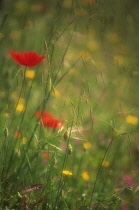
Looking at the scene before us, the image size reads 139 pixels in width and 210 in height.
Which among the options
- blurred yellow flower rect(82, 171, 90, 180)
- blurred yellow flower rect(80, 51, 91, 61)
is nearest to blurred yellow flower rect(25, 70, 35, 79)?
blurred yellow flower rect(82, 171, 90, 180)

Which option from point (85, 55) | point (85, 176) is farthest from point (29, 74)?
point (85, 55)

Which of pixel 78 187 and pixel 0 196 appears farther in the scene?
pixel 78 187

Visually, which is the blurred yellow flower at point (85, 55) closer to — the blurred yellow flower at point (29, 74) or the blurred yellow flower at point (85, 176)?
the blurred yellow flower at point (85, 176)

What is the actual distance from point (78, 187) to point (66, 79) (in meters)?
0.47

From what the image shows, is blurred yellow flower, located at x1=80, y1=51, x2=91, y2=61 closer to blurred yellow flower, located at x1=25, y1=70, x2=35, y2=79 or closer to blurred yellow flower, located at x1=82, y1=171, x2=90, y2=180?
blurred yellow flower, located at x1=82, y1=171, x2=90, y2=180

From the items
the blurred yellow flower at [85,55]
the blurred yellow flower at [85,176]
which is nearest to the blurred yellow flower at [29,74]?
the blurred yellow flower at [85,176]

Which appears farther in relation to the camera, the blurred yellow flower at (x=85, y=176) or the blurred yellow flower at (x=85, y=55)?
the blurred yellow flower at (x=85, y=176)

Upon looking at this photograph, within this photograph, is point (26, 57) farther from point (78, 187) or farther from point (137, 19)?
point (78, 187)

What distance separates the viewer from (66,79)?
148 centimetres

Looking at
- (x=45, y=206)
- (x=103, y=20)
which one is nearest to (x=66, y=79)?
(x=103, y=20)

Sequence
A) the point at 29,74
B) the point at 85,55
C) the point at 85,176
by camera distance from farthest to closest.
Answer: the point at 29,74 → the point at 85,176 → the point at 85,55

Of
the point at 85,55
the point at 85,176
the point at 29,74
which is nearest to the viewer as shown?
the point at 85,55

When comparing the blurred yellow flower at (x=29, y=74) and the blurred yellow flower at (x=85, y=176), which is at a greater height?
the blurred yellow flower at (x=29, y=74)

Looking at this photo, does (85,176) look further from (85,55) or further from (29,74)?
(29,74)
